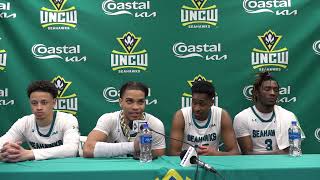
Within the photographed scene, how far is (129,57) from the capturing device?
10.6 ft

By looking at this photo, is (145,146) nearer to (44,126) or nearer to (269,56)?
(44,126)

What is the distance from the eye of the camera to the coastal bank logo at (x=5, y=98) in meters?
3.18

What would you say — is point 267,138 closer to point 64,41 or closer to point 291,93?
point 291,93

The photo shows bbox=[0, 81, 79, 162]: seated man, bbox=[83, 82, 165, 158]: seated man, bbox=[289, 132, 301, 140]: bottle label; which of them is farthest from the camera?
bbox=[0, 81, 79, 162]: seated man

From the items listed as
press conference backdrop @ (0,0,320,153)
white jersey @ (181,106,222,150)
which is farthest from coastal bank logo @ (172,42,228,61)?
white jersey @ (181,106,222,150)

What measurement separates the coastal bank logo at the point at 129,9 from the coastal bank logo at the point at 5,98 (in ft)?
3.37

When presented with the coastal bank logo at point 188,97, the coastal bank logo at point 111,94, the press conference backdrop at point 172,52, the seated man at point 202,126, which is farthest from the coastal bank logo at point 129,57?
the seated man at point 202,126

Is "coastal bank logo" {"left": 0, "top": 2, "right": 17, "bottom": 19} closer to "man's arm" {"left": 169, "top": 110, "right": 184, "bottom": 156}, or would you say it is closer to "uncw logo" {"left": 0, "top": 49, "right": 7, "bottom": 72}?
"uncw logo" {"left": 0, "top": 49, "right": 7, "bottom": 72}

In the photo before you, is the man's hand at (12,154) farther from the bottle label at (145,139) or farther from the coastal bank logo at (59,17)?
the coastal bank logo at (59,17)

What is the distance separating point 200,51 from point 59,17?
1172 millimetres

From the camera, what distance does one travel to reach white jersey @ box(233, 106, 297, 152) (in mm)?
3014

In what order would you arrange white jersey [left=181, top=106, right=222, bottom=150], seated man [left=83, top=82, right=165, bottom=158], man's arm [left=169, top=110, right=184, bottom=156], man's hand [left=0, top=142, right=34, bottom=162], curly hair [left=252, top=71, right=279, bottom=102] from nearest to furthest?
1. man's hand [left=0, top=142, right=34, bottom=162]
2. seated man [left=83, top=82, right=165, bottom=158]
3. man's arm [left=169, top=110, right=184, bottom=156]
4. white jersey [left=181, top=106, right=222, bottom=150]
5. curly hair [left=252, top=71, right=279, bottom=102]

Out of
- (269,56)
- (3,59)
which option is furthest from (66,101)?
(269,56)

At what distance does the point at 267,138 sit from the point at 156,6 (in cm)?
136
